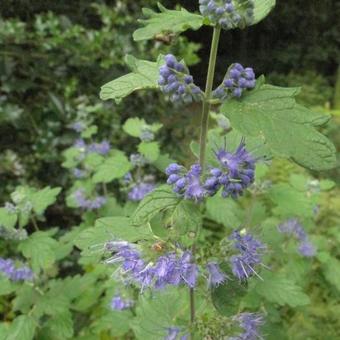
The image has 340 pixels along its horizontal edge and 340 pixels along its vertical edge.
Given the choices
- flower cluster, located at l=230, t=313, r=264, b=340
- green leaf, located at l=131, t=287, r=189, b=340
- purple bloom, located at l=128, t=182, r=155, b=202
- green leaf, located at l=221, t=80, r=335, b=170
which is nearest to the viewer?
green leaf, located at l=221, t=80, r=335, b=170

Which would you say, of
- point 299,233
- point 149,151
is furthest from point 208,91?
point 299,233

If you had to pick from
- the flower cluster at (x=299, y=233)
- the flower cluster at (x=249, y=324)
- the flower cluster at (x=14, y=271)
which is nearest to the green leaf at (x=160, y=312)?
the flower cluster at (x=249, y=324)

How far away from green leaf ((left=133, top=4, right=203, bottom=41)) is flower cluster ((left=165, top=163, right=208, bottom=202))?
0.32 metres

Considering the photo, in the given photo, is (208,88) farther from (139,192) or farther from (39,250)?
(139,192)

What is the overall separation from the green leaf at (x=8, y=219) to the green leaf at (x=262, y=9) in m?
1.42

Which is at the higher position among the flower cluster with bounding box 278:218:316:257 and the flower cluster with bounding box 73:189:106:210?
the flower cluster with bounding box 278:218:316:257

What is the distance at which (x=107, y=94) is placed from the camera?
43.9 inches

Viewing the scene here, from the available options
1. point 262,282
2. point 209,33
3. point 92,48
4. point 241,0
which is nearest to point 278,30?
point 209,33

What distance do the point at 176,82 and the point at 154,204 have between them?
29 cm

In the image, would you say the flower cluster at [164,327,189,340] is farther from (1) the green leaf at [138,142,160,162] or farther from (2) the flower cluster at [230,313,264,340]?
(1) the green leaf at [138,142,160,162]

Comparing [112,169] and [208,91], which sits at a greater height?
[208,91]

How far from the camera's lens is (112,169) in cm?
234

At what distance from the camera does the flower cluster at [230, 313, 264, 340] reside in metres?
1.46

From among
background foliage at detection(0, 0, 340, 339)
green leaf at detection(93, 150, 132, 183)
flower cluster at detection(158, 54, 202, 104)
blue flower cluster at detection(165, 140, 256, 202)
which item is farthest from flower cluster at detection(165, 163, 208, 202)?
green leaf at detection(93, 150, 132, 183)
